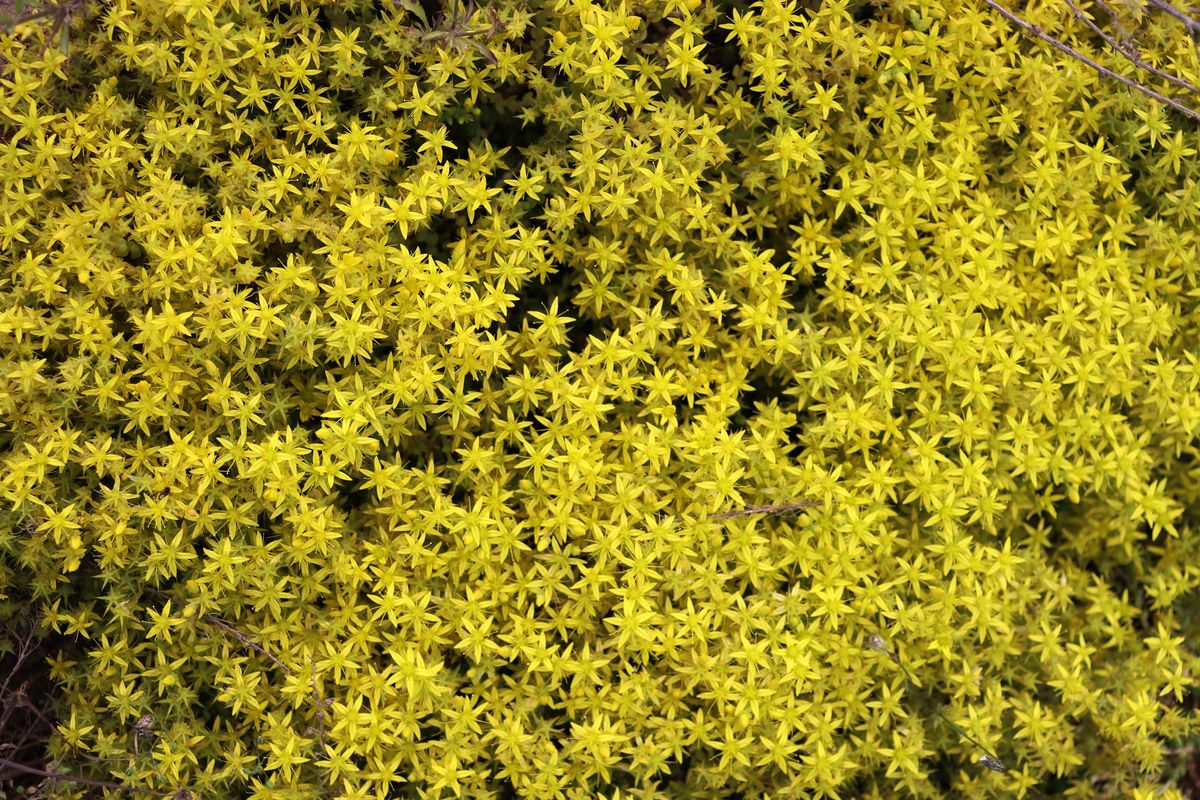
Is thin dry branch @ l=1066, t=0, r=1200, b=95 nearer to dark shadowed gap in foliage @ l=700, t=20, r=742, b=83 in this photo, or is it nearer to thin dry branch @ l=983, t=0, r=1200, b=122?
thin dry branch @ l=983, t=0, r=1200, b=122

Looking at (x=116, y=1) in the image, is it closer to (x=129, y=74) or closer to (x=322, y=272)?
(x=129, y=74)

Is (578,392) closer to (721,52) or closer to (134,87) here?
(721,52)

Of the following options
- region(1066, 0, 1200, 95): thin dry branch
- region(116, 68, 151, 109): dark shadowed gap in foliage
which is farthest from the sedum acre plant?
region(1066, 0, 1200, 95): thin dry branch

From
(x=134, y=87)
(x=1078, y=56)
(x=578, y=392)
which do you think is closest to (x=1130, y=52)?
(x=1078, y=56)

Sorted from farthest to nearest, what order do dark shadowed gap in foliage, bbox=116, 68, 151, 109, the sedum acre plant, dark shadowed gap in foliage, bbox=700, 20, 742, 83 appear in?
dark shadowed gap in foliage, bbox=700, 20, 742, 83 < dark shadowed gap in foliage, bbox=116, 68, 151, 109 < the sedum acre plant

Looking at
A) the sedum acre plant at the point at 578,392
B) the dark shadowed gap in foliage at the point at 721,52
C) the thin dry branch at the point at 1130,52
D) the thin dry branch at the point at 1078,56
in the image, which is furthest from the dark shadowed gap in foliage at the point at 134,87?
the thin dry branch at the point at 1130,52

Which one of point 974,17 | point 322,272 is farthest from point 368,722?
point 974,17
